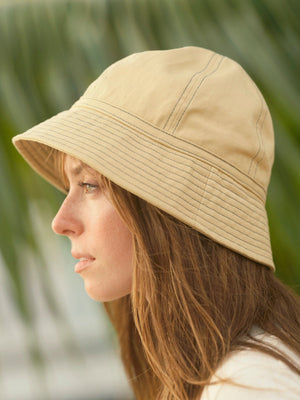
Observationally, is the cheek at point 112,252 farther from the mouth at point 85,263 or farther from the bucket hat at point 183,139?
the bucket hat at point 183,139

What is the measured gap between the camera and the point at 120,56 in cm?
136

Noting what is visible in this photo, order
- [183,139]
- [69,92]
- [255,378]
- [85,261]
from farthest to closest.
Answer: [69,92] < [85,261] < [183,139] < [255,378]

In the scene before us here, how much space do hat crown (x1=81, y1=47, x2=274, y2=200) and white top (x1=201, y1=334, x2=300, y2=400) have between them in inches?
12.4

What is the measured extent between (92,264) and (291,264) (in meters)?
0.51

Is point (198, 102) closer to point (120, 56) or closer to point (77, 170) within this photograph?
point (77, 170)

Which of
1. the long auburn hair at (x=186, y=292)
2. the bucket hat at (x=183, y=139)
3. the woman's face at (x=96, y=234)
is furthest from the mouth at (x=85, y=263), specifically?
the bucket hat at (x=183, y=139)

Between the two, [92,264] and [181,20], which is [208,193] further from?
[181,20]

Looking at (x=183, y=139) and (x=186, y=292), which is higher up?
(x=183, y=139)

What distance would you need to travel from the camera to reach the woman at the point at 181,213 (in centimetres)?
89

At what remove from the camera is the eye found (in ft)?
3.32

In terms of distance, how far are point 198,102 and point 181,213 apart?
210mm

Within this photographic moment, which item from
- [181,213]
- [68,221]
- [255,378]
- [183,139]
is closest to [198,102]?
[183,139]

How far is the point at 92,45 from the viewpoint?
1364mm

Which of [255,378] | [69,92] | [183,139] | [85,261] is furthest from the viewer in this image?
[69,92]
